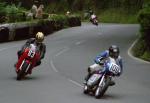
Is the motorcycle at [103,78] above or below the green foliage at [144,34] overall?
above

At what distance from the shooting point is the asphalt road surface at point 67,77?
17.2m

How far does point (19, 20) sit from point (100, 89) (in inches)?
1192

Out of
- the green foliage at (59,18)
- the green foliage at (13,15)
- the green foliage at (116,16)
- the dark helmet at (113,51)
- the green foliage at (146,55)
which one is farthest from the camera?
the green foliage at (116,16)

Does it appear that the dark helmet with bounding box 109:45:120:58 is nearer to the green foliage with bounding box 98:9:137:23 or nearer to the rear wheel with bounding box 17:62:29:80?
the rear wheel with bounding box 17:62:29:80

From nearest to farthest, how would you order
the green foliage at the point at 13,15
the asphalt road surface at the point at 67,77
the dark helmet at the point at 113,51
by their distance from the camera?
the asphalt road surface at the point at 67,77 → the dark helmet at the point at 113,51 → the green foliage at the point at 13,15

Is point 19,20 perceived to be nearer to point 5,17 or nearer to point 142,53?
point 5,17

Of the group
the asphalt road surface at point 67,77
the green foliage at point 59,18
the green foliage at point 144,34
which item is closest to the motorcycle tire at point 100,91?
the asphalt road surface at point 67,77

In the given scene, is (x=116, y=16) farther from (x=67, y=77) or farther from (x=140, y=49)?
(x=67, y=77)

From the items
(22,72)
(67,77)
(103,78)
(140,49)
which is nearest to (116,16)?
(140,49)

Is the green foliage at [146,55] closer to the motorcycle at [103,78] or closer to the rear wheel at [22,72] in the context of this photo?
the rear wheel at [22,72]

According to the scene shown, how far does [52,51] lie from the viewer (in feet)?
113

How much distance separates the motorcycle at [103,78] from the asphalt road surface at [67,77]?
0.28 m

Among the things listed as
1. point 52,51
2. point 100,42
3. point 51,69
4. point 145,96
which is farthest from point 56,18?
point 145,96

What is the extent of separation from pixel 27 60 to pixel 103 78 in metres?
5.02
